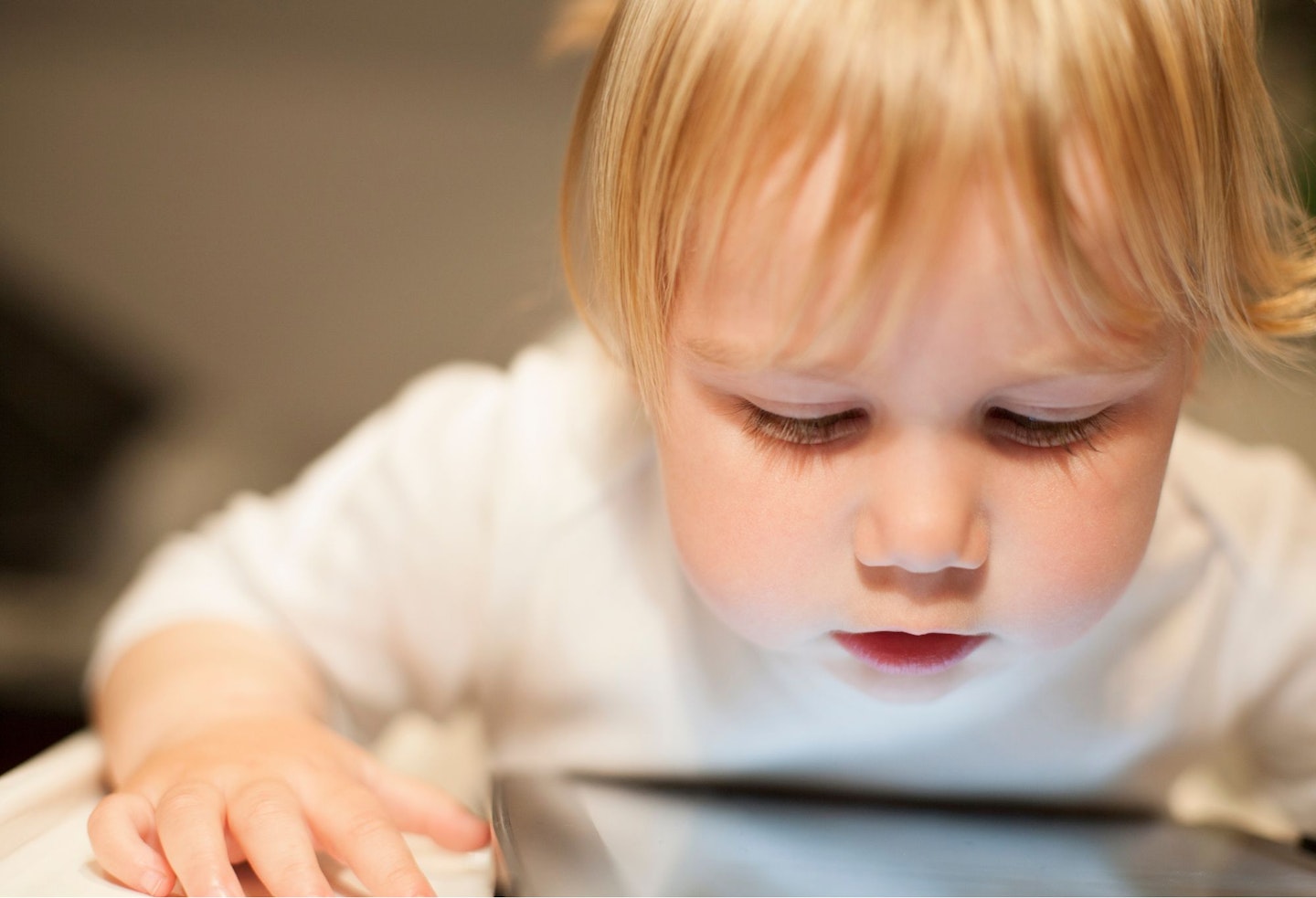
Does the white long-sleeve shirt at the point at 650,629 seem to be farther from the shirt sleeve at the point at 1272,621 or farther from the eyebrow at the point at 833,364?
the eyebrow at the point at 833,364

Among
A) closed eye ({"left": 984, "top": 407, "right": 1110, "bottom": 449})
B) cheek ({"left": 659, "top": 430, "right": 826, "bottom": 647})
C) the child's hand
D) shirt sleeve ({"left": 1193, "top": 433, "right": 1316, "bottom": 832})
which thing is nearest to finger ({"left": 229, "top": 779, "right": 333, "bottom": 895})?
the child's hand

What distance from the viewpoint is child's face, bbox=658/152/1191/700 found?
0.44m

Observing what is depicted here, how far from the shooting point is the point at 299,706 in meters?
0.64

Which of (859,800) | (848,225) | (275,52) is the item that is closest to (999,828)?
(859,800)

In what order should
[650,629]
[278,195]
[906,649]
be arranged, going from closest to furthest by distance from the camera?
[906,649] → [650,629] → [278,195]

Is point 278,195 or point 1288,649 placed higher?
point 278,195

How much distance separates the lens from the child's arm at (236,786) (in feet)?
1.60

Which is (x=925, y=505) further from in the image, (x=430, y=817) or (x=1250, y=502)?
(x=1250, y=502)

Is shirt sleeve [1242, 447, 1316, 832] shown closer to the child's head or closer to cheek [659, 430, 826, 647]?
the child's head

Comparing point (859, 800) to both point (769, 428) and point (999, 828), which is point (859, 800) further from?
point (769, 428)

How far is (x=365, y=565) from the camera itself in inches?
28.3

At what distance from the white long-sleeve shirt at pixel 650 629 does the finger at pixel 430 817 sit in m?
0.14

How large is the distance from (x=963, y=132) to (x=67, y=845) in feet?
1.38

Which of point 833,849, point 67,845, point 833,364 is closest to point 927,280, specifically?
point 833,364
